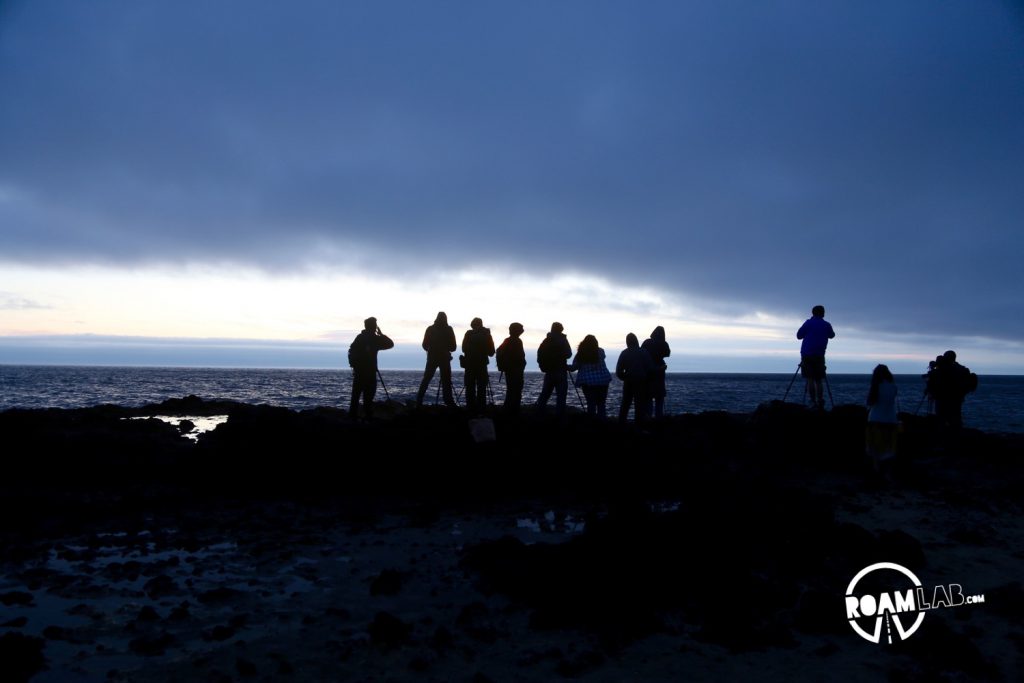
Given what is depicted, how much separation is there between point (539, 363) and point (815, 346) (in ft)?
22.7

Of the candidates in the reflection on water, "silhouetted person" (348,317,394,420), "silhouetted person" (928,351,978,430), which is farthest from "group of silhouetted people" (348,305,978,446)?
the reflection on water

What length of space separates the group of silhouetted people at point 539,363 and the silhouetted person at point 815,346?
344 cm

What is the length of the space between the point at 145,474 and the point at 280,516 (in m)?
4.69

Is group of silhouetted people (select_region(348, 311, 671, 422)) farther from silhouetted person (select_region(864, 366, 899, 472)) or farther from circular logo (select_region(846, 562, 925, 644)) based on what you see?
circular logo (select_region(846, 562, 925, 644))

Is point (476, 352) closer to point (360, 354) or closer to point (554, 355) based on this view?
point (554, 355)

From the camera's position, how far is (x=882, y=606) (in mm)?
5410

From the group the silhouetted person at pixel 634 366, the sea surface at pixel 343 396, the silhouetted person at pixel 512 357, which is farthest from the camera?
the sea surface at pixel 343 396

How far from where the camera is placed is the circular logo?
505 centimetres

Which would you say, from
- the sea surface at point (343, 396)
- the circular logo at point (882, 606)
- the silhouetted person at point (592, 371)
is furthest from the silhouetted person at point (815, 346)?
the circular logo at point (882, 606)

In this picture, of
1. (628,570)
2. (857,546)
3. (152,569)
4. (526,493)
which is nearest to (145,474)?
(152,569)

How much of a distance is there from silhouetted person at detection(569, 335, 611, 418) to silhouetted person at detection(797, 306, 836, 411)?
16.5ft

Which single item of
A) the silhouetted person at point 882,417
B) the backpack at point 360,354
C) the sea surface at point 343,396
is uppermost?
the backpack at point 360,354

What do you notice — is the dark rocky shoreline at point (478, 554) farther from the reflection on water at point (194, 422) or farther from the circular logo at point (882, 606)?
the reflection on water at point (194, 422)

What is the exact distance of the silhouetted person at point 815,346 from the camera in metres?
15.0
